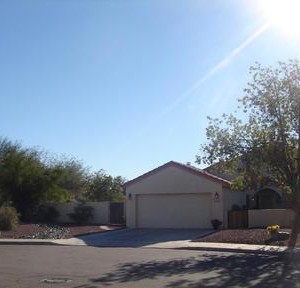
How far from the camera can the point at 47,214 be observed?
4362cm

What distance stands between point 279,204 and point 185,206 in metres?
7.92

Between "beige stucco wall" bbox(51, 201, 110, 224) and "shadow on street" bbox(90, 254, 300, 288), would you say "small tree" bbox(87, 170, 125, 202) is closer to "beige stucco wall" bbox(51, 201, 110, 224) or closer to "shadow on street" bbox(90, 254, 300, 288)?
"beige stucco wall" bbox(51, 201, 110, 224)

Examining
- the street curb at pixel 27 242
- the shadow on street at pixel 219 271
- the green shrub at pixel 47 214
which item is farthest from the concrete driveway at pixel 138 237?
the green shrub at pixel 47 214

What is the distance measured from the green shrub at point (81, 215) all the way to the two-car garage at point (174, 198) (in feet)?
14.3

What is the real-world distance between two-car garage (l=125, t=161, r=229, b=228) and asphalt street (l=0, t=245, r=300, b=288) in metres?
12.9

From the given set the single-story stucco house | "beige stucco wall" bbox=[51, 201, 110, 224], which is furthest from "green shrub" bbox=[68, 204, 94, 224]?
the single-story stucco house

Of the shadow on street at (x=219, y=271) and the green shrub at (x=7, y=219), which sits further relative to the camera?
the green shrub at (x=7, y=219)

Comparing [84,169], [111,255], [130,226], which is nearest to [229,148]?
[111,255]

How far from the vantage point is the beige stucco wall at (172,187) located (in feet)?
118

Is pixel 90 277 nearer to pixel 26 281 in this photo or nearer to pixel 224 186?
pixel 26 281

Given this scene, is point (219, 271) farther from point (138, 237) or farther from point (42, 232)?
point (42, 232)

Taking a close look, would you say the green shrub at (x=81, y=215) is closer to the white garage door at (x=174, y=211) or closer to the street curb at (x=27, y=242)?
the white garage door at (x=174, y=211)

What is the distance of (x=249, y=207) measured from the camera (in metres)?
40.7

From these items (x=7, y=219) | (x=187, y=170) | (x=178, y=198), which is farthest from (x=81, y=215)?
(x=187, y=170)
